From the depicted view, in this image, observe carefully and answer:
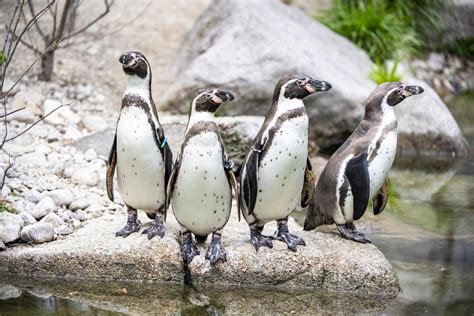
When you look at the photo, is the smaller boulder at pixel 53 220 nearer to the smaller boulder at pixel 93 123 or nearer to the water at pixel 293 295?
the water at pixel 293 295

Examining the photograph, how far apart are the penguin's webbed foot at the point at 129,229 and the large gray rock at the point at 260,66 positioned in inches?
158

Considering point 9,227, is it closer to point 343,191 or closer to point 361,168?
point 343,191

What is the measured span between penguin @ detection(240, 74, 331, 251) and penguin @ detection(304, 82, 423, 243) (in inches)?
12.7

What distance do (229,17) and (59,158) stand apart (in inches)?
158

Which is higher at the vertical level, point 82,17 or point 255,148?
point 82,17

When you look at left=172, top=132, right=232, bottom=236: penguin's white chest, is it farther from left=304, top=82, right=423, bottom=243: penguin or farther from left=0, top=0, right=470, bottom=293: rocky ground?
left=304, top=82, right=423, bottom=243: penguin

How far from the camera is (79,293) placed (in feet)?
17.3

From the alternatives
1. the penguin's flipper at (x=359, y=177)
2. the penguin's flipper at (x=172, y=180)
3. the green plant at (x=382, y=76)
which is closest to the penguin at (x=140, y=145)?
the penguin's flipper at (x=172, y=180)

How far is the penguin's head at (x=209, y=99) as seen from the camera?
16.9ft

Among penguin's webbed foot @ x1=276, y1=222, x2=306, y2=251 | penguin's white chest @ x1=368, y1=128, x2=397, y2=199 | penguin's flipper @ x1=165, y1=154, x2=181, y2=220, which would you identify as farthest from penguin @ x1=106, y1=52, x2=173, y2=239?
penguin's white chest @ x1=368, y1=128, x2=397, y2=199

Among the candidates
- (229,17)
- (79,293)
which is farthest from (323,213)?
(229,17)

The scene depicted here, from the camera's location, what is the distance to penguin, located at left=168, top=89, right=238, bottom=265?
5.17m

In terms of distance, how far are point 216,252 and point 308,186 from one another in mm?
859

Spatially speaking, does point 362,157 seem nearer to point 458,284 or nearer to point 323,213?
point 323,213
